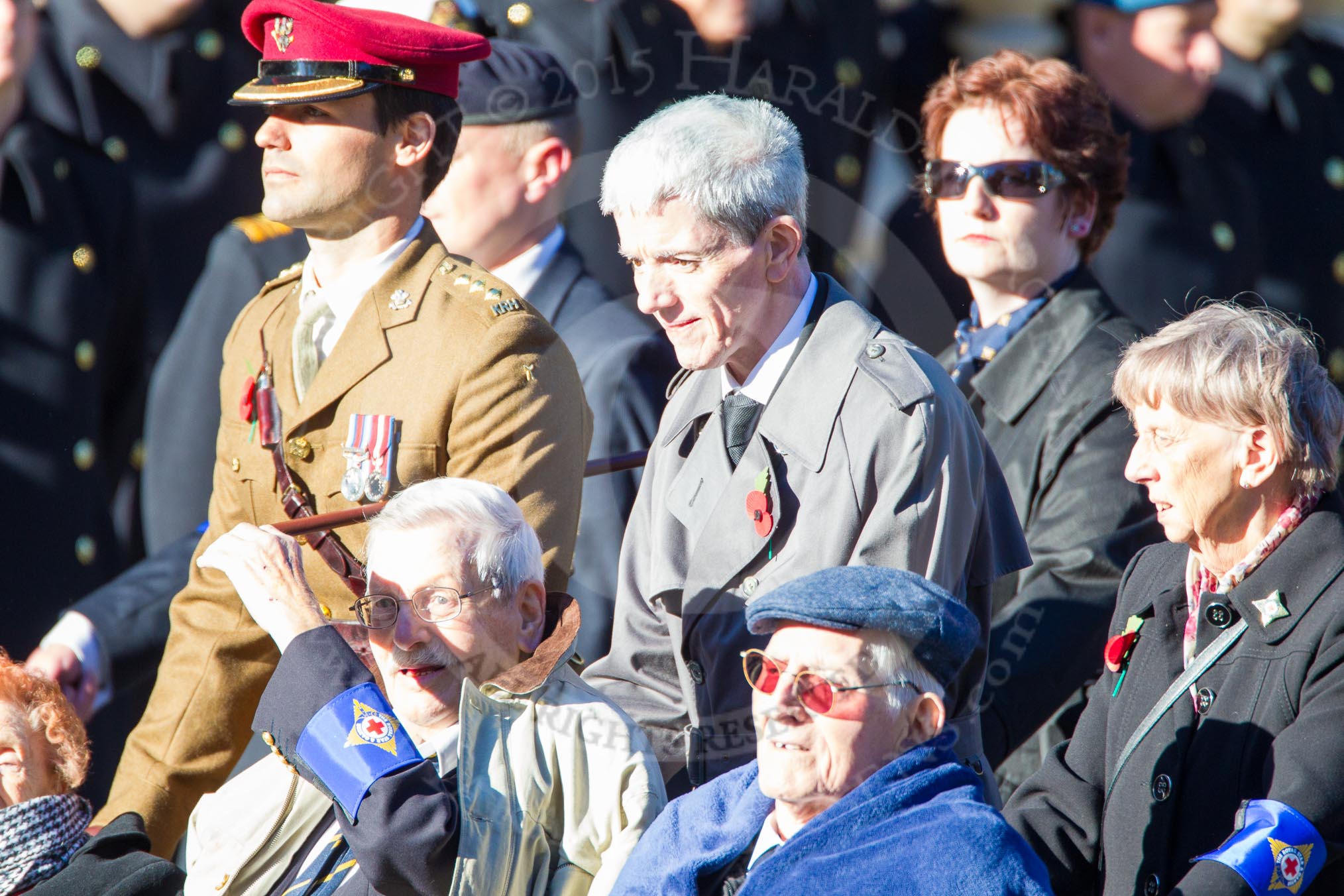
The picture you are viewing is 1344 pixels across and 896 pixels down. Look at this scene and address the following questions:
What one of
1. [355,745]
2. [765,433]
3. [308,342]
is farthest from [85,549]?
[765,433]

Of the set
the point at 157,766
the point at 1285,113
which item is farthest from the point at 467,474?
the point at 1285,113

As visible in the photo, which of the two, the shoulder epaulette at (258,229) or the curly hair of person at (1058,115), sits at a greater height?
the curly hair of person at (1058,115)

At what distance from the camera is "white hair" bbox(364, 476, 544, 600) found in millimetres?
3012

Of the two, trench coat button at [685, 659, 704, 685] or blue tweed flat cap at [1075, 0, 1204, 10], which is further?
blue tweed flat cap at [1075, 0, 1204, 10]

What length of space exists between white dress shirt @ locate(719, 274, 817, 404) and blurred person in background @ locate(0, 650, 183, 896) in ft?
4.63

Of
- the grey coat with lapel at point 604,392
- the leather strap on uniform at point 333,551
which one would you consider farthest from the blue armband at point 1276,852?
the grey coat with lapel at point 604,392

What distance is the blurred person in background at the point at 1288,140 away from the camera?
5039mm

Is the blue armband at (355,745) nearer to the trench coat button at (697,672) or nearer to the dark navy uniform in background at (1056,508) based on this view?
the trench coat button at (697,672)

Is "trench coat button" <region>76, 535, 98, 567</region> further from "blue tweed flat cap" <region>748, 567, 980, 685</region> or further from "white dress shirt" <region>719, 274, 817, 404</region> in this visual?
"blue tweed flat cap" <region>748, 567, 980, 685</region>

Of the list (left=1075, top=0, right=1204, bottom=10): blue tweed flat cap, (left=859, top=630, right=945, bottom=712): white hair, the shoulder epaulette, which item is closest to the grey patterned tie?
(left=859, top=630, right=945, bottom=712): white hair

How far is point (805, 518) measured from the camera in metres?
2.98

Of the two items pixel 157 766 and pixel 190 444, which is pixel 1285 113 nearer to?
pixel 190 444

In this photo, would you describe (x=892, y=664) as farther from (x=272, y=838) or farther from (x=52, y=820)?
(x=52, y=820)

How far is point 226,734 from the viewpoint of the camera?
12.4ft
